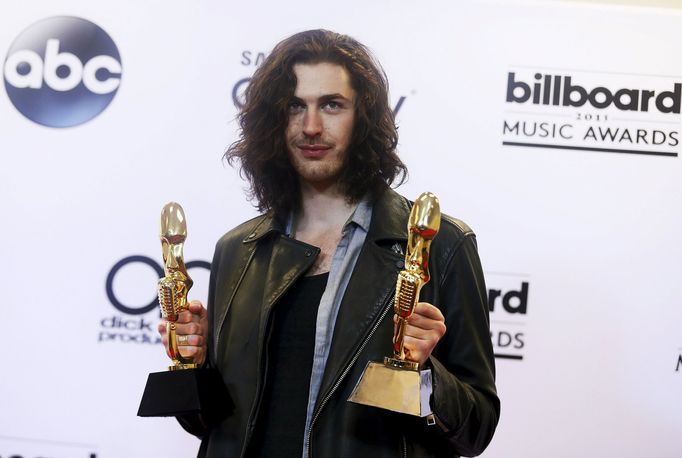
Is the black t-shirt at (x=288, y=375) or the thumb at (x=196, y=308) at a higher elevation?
the thumb at (x=196, y=308)

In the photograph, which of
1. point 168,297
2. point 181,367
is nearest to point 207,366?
point 181,367

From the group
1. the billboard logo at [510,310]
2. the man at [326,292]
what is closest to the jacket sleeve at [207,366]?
the man at [326,292]

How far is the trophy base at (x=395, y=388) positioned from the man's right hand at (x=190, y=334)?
46 cm

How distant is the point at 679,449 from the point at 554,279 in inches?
27.5

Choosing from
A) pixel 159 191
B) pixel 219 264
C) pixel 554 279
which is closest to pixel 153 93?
pixel 159 191

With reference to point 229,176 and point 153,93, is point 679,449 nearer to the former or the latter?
point 229,176

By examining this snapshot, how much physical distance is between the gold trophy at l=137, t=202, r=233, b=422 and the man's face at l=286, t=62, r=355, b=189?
333 millimetres

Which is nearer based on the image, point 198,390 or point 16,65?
point 198,390

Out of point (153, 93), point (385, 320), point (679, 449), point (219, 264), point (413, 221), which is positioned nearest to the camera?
point (413, 221)

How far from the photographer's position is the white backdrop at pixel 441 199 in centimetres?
307

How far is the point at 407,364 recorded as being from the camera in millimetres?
1721

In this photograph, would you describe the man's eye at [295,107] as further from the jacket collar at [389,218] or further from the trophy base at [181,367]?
the trophy base at [181,367]

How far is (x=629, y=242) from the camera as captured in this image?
310 centimetres

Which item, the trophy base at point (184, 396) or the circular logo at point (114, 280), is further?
the circular logo at point (114, 280)
